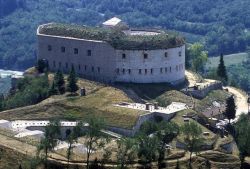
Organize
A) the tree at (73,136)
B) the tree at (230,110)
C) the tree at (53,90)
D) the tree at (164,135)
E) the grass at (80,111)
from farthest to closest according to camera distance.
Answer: the tree at (53,90) → the tree at (230,110) → the grass at (80,111) → the tree at (164,135) → the tree at (73,136)

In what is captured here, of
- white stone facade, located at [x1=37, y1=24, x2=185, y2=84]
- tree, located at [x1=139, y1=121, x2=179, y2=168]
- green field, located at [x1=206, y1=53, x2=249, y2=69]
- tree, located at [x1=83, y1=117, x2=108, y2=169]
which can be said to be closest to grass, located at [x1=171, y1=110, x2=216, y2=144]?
tree, located at [x1=139, y1=121, x2=179, y2=168]

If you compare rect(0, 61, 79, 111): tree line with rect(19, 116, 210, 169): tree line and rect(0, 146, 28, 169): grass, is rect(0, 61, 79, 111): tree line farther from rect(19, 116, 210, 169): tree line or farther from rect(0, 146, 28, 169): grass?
rect(0, 146, 28, 169): grass

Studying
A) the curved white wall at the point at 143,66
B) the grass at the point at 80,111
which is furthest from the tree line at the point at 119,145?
the curved white wall at the point at 143,66

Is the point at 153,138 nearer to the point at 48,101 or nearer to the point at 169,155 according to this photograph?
the point at 169,155

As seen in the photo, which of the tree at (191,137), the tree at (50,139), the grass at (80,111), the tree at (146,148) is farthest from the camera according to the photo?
the grass at (80,111)

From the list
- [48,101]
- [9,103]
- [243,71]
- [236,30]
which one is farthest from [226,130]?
[236,30]

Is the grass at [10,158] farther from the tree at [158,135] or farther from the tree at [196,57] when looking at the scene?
the tree at [196,57]
